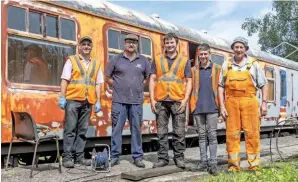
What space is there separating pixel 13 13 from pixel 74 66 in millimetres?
1255

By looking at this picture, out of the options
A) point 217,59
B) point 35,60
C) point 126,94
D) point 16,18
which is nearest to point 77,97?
point 126,94

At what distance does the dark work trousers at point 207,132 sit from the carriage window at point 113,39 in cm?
259

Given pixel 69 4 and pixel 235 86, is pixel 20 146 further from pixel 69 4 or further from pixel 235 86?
pixel 235 86

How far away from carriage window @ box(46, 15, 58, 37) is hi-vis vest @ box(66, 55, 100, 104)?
0.98 metres

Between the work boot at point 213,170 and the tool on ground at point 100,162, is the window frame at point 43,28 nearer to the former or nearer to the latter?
the tool on ground at point 100,162

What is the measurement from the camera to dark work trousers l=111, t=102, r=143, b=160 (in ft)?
20.0

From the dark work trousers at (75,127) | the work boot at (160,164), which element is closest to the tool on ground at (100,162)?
the dark work trousers at (75,127)

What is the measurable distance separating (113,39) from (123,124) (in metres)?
2.34

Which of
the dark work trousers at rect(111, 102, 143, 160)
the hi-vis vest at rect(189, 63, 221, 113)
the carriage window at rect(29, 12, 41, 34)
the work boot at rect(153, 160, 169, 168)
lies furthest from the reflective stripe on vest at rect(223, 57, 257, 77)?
the carriage window at rect(29, 12, 41, 34)

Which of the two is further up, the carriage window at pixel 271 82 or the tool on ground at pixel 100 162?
the carriage window at pixel 271 82

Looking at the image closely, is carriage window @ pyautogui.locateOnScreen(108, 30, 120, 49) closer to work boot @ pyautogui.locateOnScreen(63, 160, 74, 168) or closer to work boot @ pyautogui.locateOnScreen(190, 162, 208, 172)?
work boot @ pyautogui.locateOnScreen(63, 160, 74, 168)

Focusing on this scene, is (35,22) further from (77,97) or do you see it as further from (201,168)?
(201,168)

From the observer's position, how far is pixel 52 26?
6.78 metres

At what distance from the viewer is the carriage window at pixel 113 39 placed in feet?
25.9
